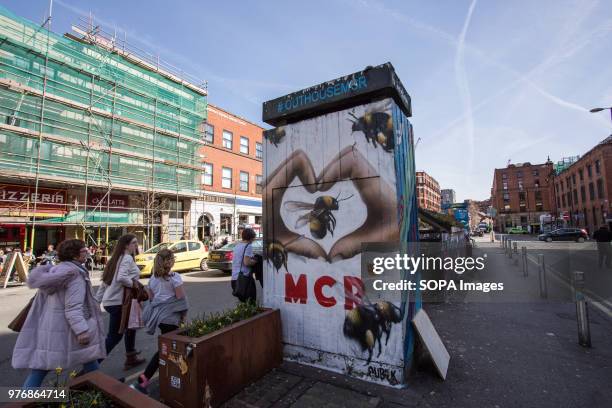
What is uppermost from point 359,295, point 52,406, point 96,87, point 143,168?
point 96,87

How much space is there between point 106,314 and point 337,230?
19.9ft

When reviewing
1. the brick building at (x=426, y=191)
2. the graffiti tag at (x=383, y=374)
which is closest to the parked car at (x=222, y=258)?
the graffiti tag at (x=383, y=374)

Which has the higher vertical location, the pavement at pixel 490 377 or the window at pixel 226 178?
the window at pixel 226 178

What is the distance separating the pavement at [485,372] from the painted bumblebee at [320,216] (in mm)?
1714

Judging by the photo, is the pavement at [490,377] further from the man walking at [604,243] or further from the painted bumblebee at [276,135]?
the man walking at [604,243]

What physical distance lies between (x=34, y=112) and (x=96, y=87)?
360 cm

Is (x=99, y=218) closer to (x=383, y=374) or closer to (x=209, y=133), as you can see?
(x=209, y=133)

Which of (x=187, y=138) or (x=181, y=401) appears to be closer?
(x=181, y=401)

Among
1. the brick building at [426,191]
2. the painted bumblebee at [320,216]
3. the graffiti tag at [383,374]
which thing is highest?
the brick building at [426,191]

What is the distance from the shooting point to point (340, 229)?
379 centimetres

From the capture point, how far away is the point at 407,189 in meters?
3.87

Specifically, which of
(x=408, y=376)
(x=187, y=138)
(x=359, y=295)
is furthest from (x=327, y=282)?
(x=187, y=138)

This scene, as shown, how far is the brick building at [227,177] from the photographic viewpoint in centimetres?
2398

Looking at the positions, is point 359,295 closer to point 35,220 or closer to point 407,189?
point 407,189
